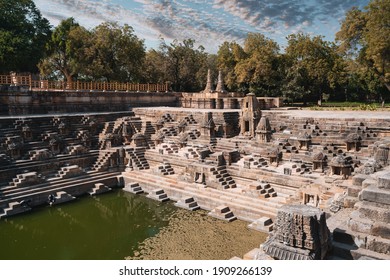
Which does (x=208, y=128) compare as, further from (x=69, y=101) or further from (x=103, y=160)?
(x=69, y=101)

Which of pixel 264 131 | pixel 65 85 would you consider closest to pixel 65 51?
pixel 65 85

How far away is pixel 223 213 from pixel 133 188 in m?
5.91

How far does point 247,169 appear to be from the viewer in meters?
15.9

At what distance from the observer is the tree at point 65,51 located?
117 ft

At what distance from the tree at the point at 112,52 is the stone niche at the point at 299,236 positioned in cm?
3221

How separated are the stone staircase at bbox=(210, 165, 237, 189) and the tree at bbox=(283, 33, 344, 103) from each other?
2150cm

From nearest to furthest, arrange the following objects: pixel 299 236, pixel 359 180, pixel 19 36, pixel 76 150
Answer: pixel 299 236, pixel 359 180, pixel 76 150, pixel 19 36

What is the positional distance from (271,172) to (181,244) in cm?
596

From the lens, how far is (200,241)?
11.3 metres

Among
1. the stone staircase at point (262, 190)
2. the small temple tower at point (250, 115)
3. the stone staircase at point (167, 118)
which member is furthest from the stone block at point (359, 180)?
the stone staircase at point (167, 118)

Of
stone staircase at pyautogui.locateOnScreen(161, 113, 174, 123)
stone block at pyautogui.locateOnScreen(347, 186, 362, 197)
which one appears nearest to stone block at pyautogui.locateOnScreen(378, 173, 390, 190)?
stone block at pyautogui.locateOnScreen(347, 186, 362, 197)

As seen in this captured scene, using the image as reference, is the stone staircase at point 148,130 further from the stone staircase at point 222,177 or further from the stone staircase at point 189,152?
the stone staircase at point 222,177

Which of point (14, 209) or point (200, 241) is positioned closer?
point (200, 241)

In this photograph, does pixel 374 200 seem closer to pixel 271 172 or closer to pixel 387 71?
pixel 271 172
